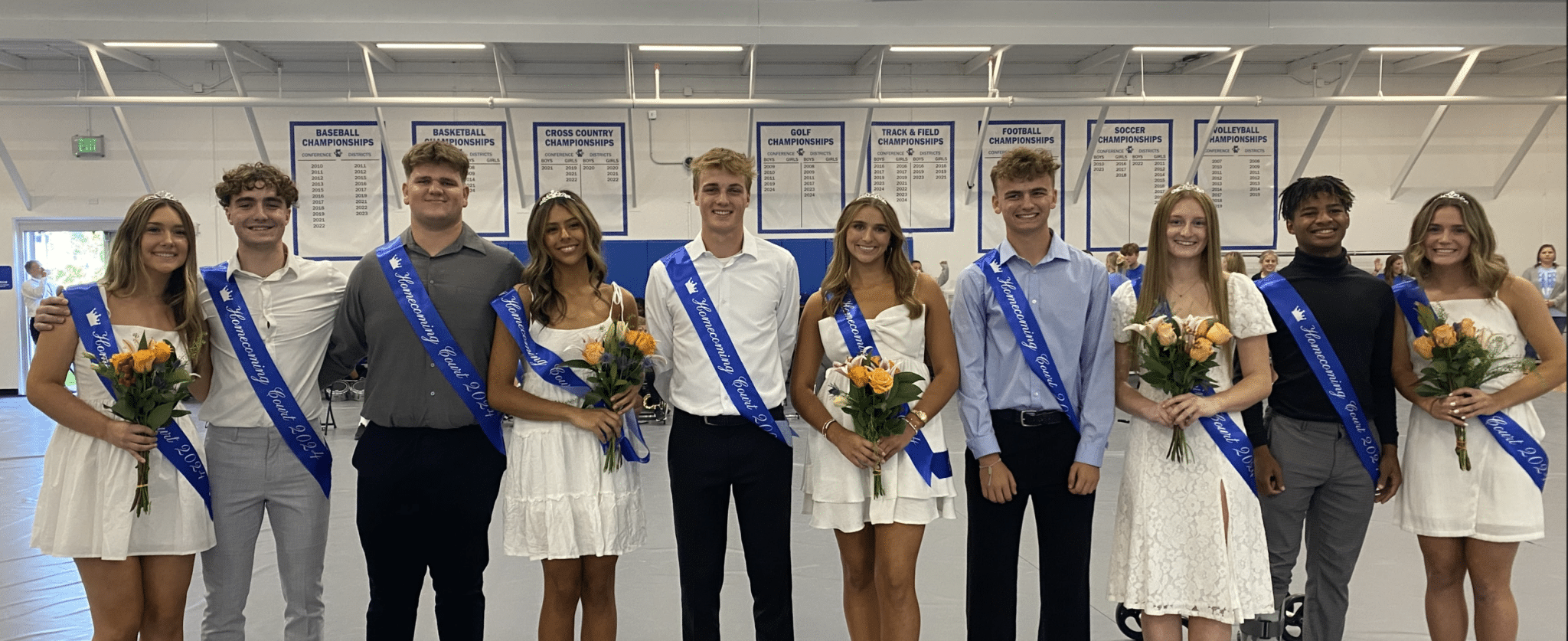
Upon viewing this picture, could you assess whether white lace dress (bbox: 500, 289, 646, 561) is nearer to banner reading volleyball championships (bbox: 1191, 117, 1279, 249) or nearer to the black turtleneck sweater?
the black turtleneck sweater

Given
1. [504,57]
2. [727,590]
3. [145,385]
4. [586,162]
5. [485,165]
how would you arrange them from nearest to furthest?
[145,385] < [727,590] < [504,57] < [485,165] < [586,162]

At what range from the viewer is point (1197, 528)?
8.76 ft

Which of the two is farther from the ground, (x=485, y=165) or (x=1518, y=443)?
(x=485, y=165)

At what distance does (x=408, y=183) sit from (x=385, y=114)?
30.4ft

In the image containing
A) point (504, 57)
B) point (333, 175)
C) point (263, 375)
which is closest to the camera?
point (263, 375)

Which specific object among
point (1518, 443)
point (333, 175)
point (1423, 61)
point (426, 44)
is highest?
point (1423, 61)

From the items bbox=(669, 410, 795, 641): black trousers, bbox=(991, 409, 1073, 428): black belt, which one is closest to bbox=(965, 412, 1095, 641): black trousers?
bbox=(991, 409, 1073, 428): black belt

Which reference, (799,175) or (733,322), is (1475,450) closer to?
(733,322)

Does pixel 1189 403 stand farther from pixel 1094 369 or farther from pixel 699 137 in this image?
pixel 699 137

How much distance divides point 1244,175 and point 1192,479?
10487 millimetres

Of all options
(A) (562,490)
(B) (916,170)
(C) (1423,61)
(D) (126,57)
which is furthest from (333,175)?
(C) (1423,61)

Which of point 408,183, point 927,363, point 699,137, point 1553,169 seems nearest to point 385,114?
point 699,137

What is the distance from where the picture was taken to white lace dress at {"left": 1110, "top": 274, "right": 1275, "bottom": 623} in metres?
2.65

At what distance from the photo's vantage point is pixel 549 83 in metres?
11.5
